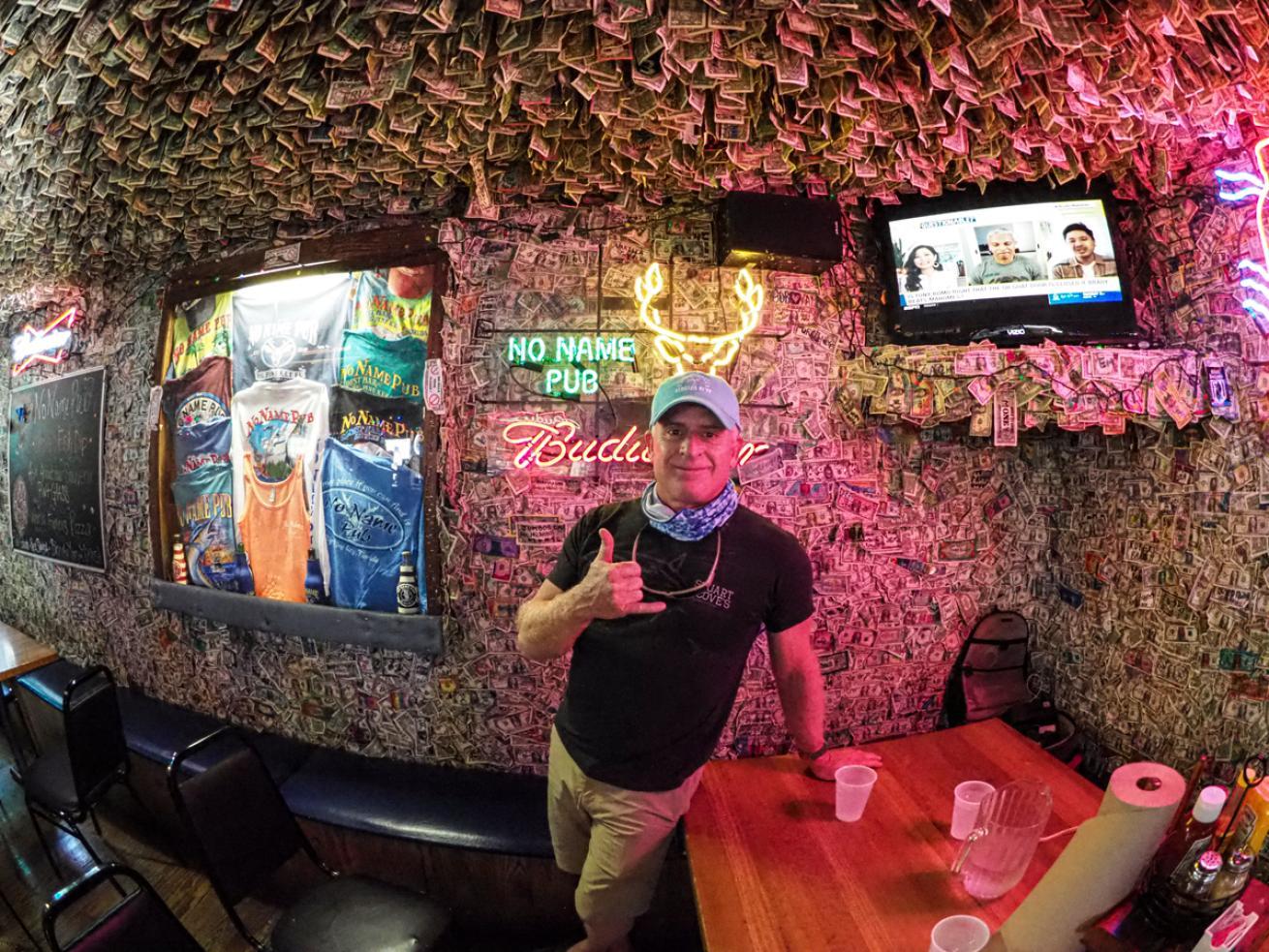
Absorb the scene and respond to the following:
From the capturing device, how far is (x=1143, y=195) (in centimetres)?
245

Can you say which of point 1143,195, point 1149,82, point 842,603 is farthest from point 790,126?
point 842,603

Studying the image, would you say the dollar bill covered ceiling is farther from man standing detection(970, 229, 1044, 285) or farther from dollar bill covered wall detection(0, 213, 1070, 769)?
dollar bill covered wall detection(0, 213, 1070, 769)

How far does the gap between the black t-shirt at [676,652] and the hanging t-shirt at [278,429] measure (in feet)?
6.33

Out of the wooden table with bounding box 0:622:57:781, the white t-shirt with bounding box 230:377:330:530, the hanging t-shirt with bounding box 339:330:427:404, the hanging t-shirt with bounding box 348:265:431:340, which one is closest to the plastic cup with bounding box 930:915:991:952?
the hanging t-shirt with bounding box 339:330:427:404

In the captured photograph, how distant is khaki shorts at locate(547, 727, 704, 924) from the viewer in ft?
5.38

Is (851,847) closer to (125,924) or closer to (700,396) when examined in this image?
(700,396)

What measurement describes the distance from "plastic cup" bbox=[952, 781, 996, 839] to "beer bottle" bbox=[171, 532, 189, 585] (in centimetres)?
400

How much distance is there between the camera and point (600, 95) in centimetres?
189

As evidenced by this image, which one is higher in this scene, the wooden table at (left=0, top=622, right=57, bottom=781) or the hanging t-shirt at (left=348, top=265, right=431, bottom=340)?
the hanging t-shirt at (left=348, top=265, right=431, bottom=340)

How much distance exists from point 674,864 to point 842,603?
138 centimetres

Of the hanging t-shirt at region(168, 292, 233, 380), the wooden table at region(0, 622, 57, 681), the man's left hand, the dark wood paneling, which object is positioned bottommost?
the man's left hand

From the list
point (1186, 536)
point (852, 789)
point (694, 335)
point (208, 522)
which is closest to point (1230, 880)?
point (852, 789)

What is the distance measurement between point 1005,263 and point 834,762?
7.44 ft

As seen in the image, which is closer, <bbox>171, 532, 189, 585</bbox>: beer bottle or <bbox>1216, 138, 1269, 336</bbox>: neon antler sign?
<bbox>1216, 138, 1269, 336</bbox>: neon antler sign
